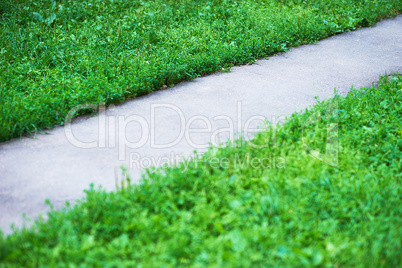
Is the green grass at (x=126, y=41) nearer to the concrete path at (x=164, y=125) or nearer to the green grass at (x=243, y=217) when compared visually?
the concrete path at (x=164, y=125)

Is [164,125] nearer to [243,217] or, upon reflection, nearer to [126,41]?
[243,217]

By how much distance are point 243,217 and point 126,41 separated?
3966 millimetres

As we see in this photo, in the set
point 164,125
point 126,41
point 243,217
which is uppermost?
point 126,41

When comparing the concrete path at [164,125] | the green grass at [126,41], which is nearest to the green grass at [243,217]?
the concrete path at [164,125]

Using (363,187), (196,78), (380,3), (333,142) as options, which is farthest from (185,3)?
(363,187)

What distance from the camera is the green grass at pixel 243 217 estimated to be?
235 centimetres

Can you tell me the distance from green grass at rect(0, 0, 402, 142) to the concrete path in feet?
0.71

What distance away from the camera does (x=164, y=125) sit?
4.03 meters

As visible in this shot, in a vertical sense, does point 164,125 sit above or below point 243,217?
above

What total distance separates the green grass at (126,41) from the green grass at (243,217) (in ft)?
5.04

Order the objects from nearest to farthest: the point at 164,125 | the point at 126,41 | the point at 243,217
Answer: the point at 243,217, the point at 164,125, the point at 126,41

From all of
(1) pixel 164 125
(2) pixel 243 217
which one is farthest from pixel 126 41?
(2) pixel 243 217

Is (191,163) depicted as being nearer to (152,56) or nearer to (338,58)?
(152,56)

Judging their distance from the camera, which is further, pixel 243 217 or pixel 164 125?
pixel 164 125
